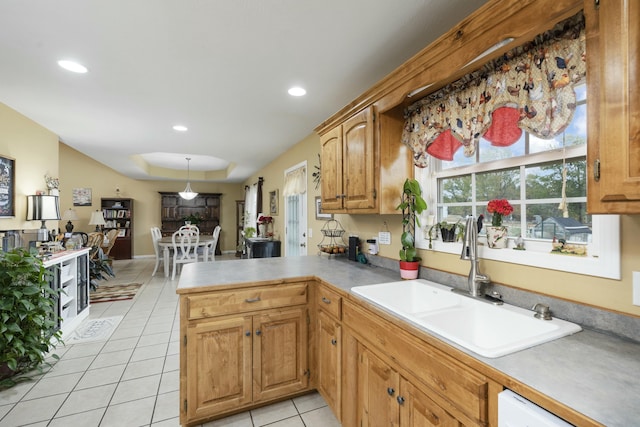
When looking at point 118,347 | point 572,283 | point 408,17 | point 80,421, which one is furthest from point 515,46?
point 118,347

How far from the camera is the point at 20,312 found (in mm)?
2129

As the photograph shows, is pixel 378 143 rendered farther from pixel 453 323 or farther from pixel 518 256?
pixel 453 323

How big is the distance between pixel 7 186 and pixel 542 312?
182 inches

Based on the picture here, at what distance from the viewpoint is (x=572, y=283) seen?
1181 millimetres

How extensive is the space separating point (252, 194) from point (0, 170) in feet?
16.4

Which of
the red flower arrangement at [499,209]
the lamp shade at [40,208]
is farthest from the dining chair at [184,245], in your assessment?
the red flower arrangement at [499,209]

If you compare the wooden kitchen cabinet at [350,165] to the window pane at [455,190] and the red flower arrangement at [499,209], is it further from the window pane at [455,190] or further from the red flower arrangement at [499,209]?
the red flower arrangement at [499,209]

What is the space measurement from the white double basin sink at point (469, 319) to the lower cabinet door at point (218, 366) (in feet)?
2.70

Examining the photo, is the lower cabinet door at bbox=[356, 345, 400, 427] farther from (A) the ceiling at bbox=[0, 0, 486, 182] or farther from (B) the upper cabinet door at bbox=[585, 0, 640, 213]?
(A) the ceiling at bbox=[0, 0, 486, 182]

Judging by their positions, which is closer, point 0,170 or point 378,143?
point 378,143

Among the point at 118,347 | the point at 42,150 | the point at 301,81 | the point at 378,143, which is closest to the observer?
the point at 378,143

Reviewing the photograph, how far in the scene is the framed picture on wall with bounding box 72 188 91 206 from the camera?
754 centimetres

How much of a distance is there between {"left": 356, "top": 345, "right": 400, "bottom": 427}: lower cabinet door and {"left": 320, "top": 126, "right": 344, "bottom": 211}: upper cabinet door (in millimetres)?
1218

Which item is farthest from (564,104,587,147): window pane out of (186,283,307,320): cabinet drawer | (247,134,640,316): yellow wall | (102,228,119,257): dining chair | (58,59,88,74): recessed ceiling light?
(102,228,119,257): dining chair
